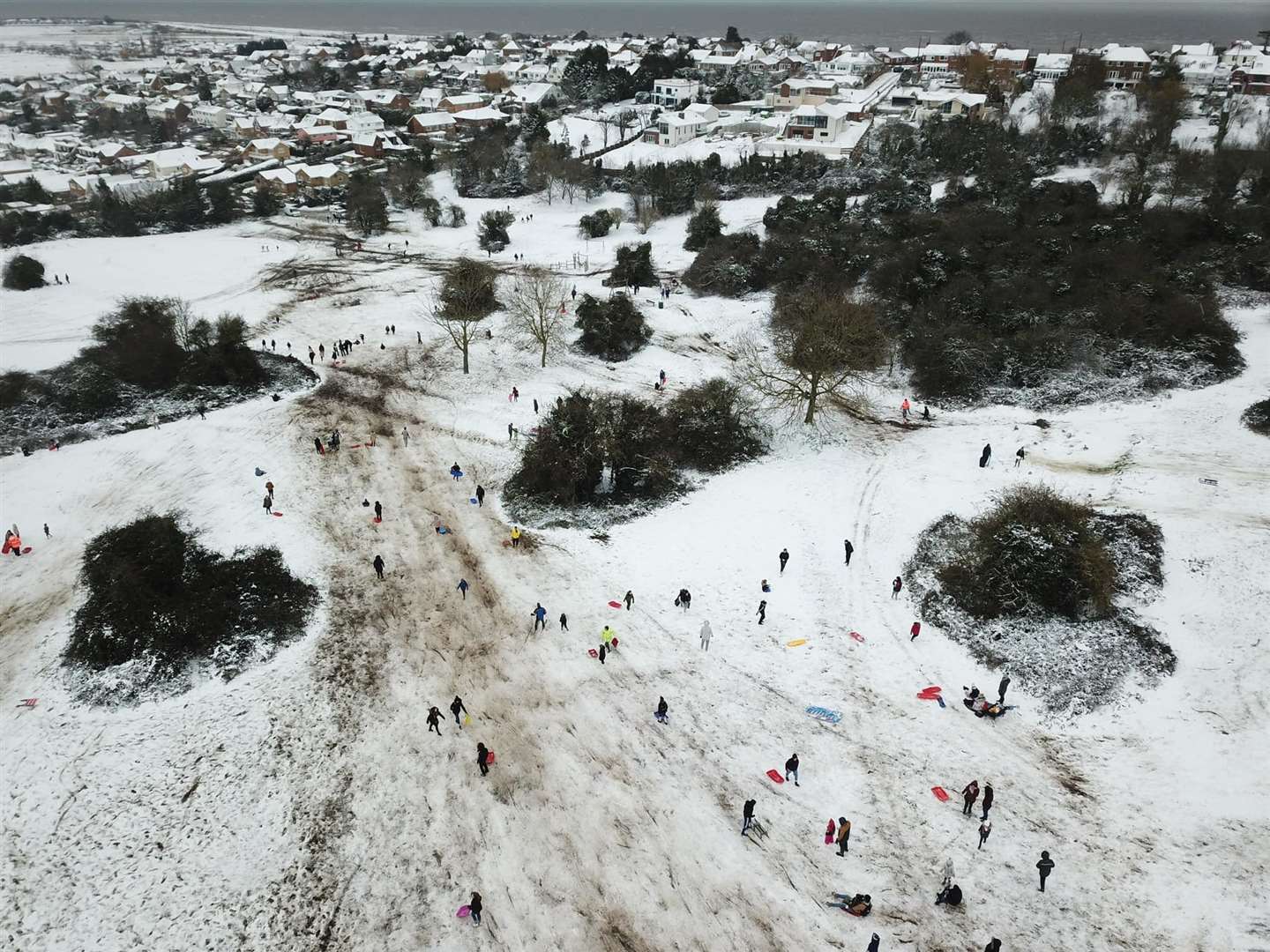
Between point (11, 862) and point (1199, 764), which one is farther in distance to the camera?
point (1199, 764)

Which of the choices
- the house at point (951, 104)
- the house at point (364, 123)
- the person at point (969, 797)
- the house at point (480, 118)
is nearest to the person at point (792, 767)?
the person at point (969, 797)

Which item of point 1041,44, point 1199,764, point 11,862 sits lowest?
point 11,862

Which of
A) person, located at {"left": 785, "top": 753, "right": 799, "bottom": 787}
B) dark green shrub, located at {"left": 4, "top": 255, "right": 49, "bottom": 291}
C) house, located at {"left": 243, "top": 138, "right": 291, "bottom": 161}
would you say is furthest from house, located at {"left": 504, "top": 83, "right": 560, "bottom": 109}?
person, located at {"left": 785, "top": 753, "right": 799, "bottom": 787}

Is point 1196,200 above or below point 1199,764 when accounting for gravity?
above

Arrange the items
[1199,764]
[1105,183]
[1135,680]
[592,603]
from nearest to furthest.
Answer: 1. [1199,764]
2. [1135,680]
3. [592,603]
4. [1105,183]

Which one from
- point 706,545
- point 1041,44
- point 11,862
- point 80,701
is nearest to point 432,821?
point 11,862

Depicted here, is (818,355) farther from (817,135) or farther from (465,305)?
(817,135)

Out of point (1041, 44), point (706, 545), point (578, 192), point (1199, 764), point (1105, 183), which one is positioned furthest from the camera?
point (1041, 44)

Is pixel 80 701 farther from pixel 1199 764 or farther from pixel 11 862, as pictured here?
pixel 1199 764
